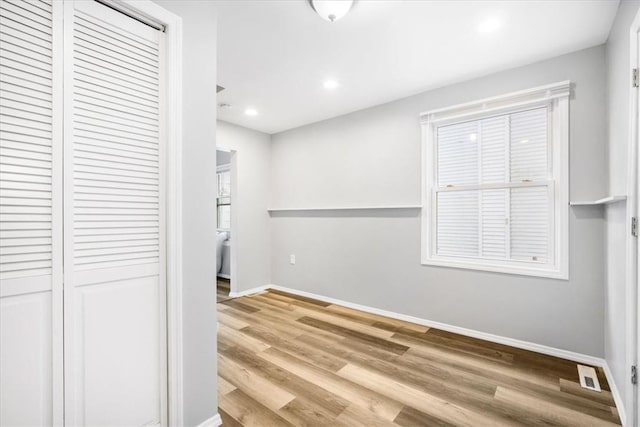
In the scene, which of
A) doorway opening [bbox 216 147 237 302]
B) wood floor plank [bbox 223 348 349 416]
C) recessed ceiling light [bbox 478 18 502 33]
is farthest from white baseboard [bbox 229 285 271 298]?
recessed ceiling light [bbox 478 18 502 33]

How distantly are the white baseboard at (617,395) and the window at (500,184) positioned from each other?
2.21 feet

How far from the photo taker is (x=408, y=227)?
3.21 meters

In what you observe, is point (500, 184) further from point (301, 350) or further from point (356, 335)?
point (301, 350)

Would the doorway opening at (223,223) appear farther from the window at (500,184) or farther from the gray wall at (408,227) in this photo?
the window at (500,184)

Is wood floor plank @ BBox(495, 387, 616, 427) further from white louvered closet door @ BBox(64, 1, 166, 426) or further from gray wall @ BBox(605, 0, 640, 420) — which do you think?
white louvered closet door @ BBox(64, 1, 166, 426)

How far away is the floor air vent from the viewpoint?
196 centimetres

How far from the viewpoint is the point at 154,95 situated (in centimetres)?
141

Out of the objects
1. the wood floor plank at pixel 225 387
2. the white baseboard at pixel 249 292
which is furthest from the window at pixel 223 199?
the wood floor plank at pixel 225 387

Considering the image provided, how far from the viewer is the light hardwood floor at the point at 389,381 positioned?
5.55ft

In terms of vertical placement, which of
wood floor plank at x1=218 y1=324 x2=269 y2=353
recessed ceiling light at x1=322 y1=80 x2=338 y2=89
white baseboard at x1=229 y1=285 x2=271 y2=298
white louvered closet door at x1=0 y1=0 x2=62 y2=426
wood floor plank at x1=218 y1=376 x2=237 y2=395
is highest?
recessed ceiling light at x1=322 y1=80 x2=338 y2=89

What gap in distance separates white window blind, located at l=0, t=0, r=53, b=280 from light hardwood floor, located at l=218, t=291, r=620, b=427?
1334 millimetres

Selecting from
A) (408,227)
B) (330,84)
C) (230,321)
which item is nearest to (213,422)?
(230,321)

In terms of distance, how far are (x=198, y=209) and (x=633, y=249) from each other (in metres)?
2.21

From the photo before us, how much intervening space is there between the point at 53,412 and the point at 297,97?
3024 millimetres
